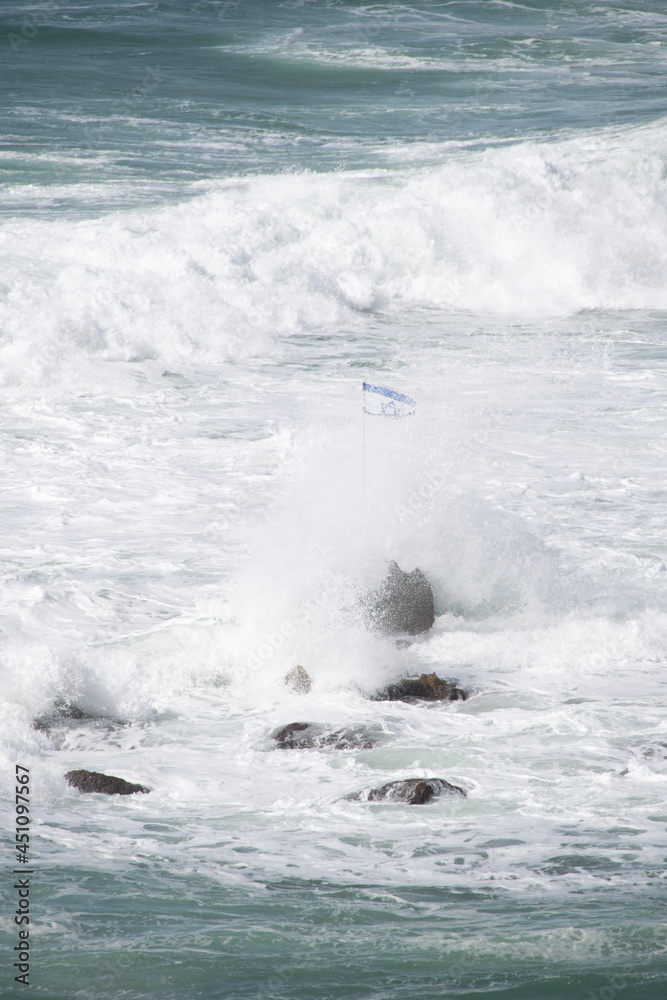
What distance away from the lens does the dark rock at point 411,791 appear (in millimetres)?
5477

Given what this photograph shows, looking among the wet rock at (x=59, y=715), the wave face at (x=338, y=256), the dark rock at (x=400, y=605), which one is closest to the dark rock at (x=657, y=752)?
the dark rock at (x=400, y=605)

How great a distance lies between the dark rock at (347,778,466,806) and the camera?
548cm

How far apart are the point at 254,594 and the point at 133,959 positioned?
3.70 metres

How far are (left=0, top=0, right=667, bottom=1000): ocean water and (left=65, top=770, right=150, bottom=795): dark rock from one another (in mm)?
58

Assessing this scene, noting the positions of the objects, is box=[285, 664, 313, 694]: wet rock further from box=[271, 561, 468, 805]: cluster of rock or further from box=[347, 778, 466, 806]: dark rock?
box=[347, 778, 466, 806]: dark rock

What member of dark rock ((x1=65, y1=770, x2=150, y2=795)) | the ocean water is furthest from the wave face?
dark rock ((x1=65, y1=770, x2=150, y2=795))

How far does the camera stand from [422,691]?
667 centimetres

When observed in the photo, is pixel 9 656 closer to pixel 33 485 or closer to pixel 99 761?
pixel 99 761

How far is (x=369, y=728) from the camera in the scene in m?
6.26

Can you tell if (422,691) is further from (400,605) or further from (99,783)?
(99,783)

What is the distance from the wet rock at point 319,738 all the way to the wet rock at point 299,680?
1.71ft

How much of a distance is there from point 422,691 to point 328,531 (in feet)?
6.15

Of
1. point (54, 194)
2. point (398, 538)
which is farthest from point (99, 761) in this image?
point (54, 194)

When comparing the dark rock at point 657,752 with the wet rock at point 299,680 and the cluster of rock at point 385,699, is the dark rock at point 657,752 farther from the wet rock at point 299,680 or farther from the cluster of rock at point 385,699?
the wet rock at point 299,680
